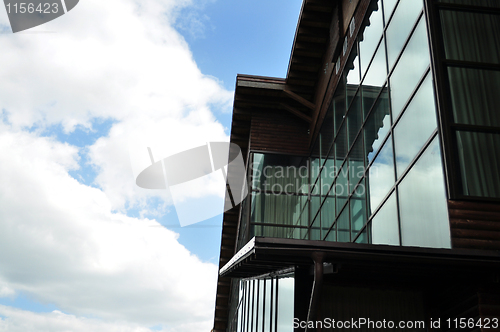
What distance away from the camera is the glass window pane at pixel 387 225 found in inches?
335

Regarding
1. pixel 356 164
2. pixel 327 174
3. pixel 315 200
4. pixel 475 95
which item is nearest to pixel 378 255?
pixel 475 95

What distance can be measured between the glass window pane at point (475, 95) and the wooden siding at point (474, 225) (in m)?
1.34

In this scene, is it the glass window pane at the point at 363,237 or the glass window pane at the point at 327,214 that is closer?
the glass window pane at the point at 363,237

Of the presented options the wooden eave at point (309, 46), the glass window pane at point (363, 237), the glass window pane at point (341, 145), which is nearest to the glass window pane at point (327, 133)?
the glass window pane at point (341, 145)

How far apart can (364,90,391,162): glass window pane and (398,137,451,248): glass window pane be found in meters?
1.48

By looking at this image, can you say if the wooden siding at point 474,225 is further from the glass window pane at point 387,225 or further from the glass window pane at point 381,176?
the glass window pane at point 381,176

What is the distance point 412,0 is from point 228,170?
14344 millimetres

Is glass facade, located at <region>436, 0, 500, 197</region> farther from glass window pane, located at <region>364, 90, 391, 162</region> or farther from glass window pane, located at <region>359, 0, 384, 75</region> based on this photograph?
glass window pane, located at <region>359, 0, 384, 75</region>

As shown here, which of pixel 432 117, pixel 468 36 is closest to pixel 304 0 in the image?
pixel 468 36

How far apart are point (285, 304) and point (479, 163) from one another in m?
4.60

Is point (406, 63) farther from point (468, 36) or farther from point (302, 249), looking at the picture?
point (302, 249)

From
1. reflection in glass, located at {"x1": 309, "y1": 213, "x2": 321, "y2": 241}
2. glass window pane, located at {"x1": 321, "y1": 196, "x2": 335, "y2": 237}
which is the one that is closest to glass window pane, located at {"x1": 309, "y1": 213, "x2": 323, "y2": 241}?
reflection in glass, located at {"x1": 309, "y1": 213, "x2": 321, "y2": 241}

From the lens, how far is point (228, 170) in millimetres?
22188

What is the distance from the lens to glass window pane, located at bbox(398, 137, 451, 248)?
22.9 ft
